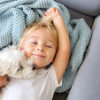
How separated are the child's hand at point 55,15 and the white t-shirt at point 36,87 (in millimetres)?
240

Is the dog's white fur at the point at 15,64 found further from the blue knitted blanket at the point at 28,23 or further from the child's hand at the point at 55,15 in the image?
the child's hand at the point at 55,15

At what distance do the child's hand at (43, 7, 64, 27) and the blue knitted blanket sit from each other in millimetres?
54

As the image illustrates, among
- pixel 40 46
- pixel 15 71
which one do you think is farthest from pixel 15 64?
pixel 40 46

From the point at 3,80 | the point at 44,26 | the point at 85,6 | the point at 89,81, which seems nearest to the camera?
the point at 89,81

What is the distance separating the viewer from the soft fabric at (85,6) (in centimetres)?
110

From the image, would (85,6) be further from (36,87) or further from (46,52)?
(36,87)

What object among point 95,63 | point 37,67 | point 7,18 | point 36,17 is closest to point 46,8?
point 36,17

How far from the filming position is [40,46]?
31.1 inches

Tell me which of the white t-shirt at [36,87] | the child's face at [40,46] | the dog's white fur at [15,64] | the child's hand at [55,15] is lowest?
the white t-shirt at [36,87]

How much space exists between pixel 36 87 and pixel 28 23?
35 centimetres

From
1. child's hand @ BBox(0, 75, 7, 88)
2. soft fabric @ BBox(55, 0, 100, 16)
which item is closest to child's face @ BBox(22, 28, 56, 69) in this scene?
child's hand @ BBox(0, 75, 7, 88)

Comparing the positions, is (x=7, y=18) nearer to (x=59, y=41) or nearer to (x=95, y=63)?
(x=59, y=41)

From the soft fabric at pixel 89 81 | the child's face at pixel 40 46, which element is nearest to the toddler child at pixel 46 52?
the child's face at pixel 40 46

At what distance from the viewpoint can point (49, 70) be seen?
0.88 meters
